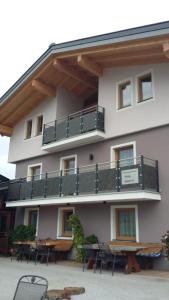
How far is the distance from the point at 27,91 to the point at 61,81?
2012mm

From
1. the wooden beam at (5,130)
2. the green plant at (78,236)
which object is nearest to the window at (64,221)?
the green plant at (78,236)

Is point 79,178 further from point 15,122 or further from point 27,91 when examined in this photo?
point 15,122

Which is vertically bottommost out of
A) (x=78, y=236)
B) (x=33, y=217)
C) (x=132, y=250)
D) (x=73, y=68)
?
(x=132, y=250)

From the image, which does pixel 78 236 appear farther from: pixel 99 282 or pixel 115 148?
pixel 99 282

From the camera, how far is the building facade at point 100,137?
1185 centimetres

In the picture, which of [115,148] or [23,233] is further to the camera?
[23,233]

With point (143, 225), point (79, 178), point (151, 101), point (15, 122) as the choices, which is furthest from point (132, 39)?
point (15, 122)

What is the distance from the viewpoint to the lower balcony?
1145 cm

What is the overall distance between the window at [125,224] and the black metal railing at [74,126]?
12.3 ft

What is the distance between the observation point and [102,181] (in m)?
12.6

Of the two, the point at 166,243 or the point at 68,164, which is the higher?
the point at 68,164

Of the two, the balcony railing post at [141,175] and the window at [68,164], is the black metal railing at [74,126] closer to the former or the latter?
the window at [68,164]

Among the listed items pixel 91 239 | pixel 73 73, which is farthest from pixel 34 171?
pixel 91 239

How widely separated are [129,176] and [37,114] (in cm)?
884
